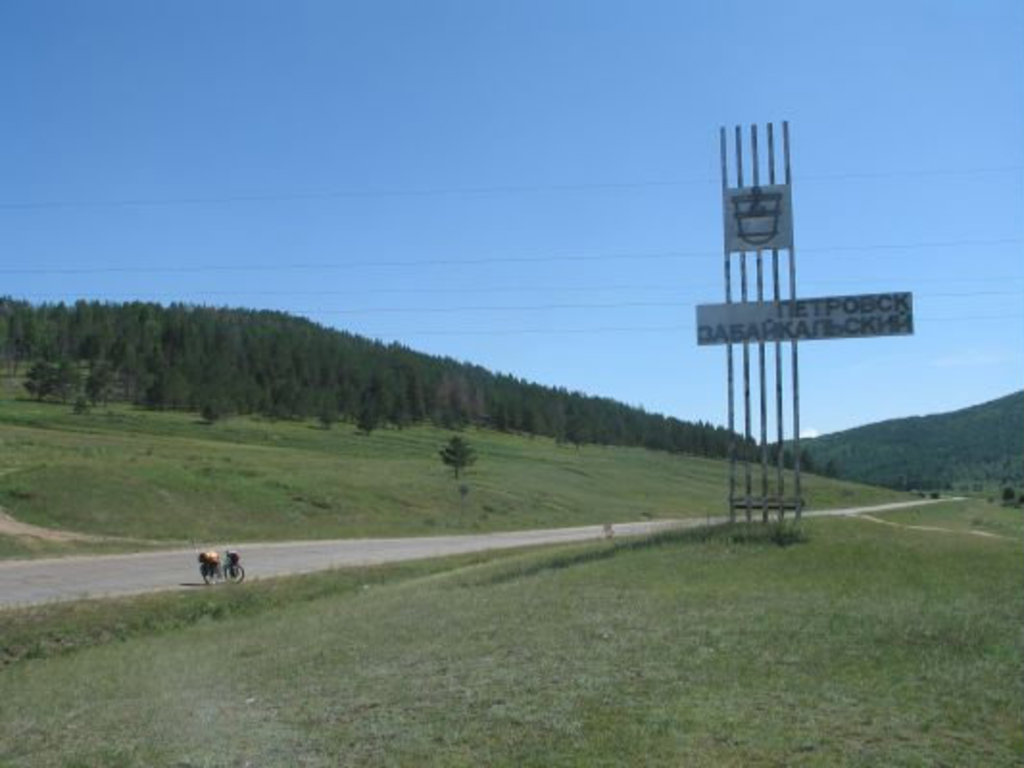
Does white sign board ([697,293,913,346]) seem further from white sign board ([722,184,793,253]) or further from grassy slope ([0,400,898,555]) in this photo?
grassy slope ([0,400,898,555])

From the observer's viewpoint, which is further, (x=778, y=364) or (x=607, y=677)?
(x=778, y=364)

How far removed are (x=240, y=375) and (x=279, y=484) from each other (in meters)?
100

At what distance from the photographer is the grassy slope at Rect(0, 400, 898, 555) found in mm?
48500

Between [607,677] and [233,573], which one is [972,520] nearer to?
[233,573]

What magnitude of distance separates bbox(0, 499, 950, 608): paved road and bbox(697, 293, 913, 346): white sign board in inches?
243

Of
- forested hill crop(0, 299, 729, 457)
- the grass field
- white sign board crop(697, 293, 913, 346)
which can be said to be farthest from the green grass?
forested hill crop(0, 299, 729, 457)

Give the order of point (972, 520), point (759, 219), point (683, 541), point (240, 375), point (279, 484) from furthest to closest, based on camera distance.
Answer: point (240, 375), point (972, 520), point (279, 484), point (759, 219), point (683, 541)

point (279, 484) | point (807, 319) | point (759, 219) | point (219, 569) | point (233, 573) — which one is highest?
point (759, 219)

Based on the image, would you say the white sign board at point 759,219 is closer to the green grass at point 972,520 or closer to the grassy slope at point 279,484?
the green grass at point 972,520

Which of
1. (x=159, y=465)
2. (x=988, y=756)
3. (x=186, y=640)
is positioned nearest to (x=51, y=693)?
(x=186, y=640)

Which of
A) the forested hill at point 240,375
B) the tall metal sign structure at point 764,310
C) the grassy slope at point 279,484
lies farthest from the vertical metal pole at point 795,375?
the forested hill at point 240,375

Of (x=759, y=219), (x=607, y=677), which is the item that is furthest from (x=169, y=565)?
(x=607, y=677)

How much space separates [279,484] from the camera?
2406 inches

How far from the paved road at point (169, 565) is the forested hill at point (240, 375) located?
89.9m
